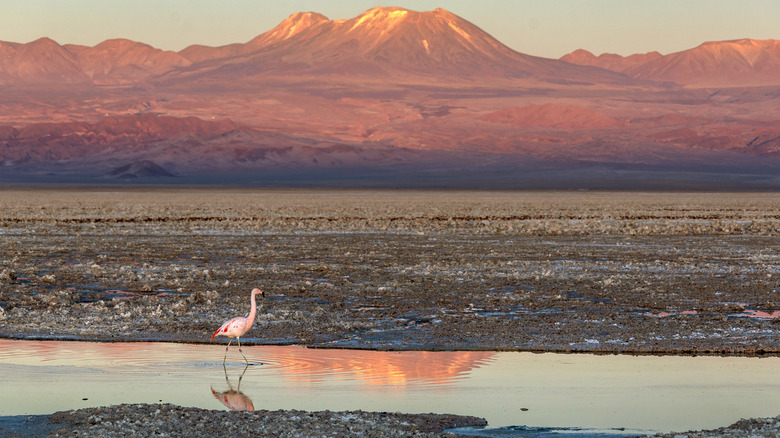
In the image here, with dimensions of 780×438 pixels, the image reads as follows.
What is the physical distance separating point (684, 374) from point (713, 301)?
5.98 m

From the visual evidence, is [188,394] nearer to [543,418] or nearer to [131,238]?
[543,418]

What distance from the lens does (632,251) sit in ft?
89.0

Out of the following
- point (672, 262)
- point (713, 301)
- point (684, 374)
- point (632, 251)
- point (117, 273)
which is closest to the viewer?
point (684, 374)

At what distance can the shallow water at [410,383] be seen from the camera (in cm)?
909

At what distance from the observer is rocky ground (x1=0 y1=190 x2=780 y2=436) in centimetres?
1322

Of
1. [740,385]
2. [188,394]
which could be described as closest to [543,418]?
[740,385]

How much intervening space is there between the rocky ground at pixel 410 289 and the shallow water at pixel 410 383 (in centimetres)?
72

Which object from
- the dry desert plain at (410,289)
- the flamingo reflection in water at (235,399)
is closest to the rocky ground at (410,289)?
the dry desert plain at (410,289)

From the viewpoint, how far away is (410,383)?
10.2 m

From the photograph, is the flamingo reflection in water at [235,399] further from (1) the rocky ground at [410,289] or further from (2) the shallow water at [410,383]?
(1) the rocky ground at [410,289]

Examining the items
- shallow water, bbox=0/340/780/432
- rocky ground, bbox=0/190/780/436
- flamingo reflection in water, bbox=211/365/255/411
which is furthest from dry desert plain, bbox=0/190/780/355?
flamingo reflection in water, bbox=211/365/255/411

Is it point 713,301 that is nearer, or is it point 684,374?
point 684,374

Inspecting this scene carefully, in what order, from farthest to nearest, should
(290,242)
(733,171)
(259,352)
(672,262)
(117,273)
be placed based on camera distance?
1. (733,171)
2. (290,242)
3. (672,262)
4. (117,273)
5. (259,352)

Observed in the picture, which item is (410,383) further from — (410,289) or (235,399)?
(410,289)
